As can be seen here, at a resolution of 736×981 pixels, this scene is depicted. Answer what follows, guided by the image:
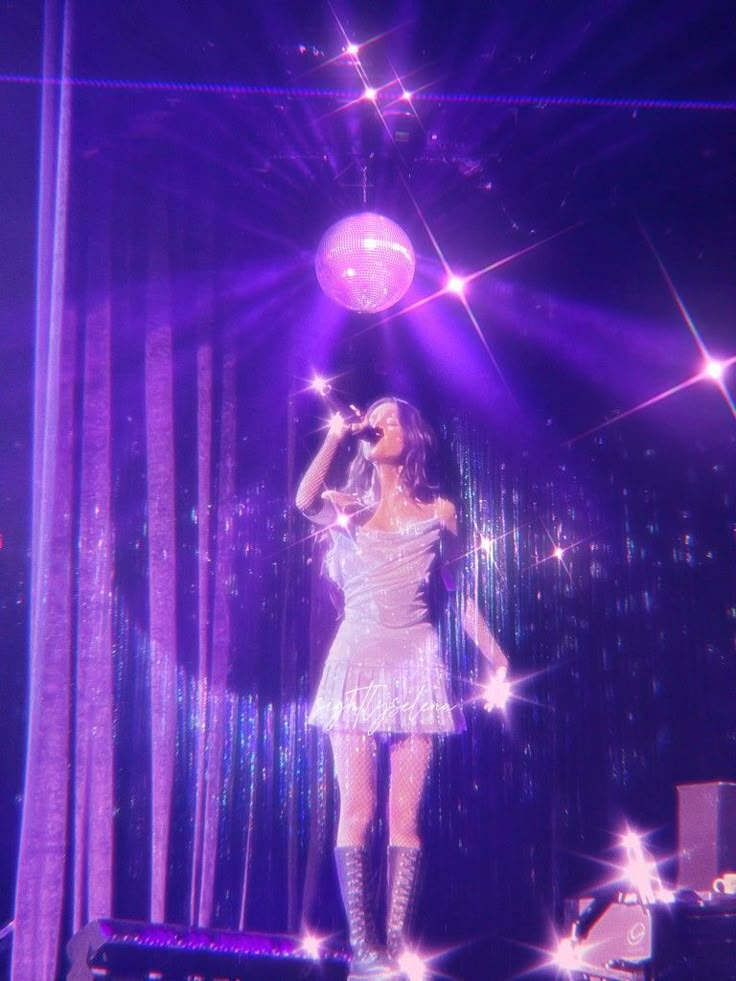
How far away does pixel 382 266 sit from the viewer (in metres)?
4.06

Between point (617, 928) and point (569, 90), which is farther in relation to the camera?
point (569, 90)

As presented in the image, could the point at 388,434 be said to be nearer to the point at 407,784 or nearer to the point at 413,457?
the point at 413,457

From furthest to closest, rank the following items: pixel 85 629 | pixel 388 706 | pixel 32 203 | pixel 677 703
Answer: pixel 677 703 < pixel 32 203 < pixel 85 629 < pixel 388 706

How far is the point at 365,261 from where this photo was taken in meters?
4.03

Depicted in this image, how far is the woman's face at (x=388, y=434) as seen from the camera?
3.64 m

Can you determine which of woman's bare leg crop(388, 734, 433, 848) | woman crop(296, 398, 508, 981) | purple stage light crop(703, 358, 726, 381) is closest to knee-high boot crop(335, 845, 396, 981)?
woman crop(296, 398, 508, 981)

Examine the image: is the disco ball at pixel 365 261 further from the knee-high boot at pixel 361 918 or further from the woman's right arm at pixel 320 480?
the knee-high boot at pixel 361 918

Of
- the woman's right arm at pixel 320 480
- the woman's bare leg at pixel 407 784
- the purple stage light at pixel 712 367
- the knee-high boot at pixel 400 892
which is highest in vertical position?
the purple stage light at pixel 712 367

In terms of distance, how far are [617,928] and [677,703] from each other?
4.32 ft

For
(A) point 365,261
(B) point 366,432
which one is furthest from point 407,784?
(A) point 365,261

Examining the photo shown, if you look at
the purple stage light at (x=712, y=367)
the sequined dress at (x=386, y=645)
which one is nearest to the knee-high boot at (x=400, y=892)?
the sequined dress at (x=386, y=645)

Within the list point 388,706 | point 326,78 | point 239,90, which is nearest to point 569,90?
point 326,78

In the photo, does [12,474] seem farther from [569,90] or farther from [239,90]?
[569,90]

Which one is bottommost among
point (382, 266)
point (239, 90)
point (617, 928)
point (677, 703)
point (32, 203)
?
point (617, 928)
